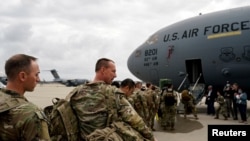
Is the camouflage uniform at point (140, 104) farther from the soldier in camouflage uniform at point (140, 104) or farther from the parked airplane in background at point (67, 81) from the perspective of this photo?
the parked airplane in background at point (67, 81)

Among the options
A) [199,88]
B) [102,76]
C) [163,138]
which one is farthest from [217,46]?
[102,76]

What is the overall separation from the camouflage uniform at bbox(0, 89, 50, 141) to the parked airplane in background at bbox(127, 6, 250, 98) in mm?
13067

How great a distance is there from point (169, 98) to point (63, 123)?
831 cm

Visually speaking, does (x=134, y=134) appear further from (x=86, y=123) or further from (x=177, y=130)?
(x=177, y=130)

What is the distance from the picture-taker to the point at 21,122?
6.48 ft

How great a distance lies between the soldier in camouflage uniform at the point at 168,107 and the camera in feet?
36.4

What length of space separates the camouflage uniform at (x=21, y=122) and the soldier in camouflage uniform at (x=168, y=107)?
9.24m

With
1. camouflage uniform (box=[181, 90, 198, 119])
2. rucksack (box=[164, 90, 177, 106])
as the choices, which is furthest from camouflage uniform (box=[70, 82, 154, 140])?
camouflage uniform (box=[181, 90, 198, 119])

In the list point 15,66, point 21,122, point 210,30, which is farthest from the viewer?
point 210,30

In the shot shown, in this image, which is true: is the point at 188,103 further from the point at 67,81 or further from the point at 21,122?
the point at 67,81

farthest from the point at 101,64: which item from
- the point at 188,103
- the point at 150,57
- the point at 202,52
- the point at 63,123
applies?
the point at 150,57

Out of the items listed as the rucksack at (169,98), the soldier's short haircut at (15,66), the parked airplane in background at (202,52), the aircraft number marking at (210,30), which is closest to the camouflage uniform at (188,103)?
the parked airplane in background at (202,52)

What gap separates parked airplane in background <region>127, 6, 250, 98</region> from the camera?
14055 millimetres

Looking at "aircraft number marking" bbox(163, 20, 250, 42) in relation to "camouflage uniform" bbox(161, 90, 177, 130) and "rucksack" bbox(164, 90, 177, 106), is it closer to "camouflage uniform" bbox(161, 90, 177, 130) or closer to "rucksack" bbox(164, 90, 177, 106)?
"camouflage uniform" bbox(161, 90, 177, 130)
